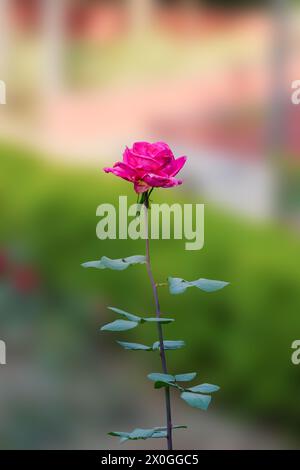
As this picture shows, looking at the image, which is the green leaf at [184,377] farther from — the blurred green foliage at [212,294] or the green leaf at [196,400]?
the blurred green foliage at [212,294]

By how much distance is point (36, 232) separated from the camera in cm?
385

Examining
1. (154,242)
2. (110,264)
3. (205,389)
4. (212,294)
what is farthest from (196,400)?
(154,242)

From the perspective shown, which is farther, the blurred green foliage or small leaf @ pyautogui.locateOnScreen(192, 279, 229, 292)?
the blurred green foliage

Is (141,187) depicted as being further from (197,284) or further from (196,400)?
(196,400)

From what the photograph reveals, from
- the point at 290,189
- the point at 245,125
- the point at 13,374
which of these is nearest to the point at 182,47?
the point at 245,125

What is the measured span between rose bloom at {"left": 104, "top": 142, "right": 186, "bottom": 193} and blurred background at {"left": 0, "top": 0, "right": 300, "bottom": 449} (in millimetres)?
1604

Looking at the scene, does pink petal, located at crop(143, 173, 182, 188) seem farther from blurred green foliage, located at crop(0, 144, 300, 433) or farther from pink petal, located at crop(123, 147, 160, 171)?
blurred green foliage, located at crop(0, 144, 300, 433)

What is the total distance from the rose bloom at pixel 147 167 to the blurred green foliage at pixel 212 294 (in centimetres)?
160

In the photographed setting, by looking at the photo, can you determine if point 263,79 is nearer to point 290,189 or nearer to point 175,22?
point 290,189

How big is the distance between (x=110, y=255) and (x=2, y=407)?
0.73m

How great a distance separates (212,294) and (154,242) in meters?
0.47

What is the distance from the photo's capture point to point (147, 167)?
0.97 metres

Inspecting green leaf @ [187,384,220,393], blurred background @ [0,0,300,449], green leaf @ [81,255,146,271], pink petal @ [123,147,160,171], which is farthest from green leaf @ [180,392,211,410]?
blurred background @ [0,0,300,449]

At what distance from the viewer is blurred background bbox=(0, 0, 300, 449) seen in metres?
2.68
